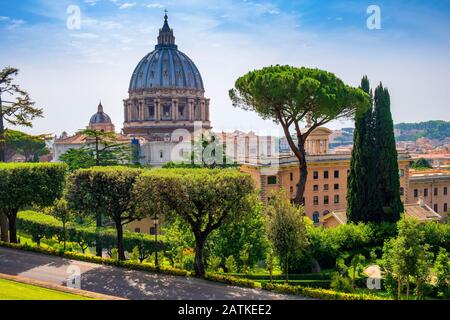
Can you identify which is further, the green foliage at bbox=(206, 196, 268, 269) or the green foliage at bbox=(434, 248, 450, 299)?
the green foliage at bbox=(206, 196, 268, 269)

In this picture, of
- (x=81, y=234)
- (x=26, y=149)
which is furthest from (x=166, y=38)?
(x=81, y=234)

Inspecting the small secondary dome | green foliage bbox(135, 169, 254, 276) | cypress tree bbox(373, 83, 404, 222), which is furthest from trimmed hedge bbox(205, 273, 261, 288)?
the small secondary dome

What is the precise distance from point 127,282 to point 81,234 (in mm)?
15237

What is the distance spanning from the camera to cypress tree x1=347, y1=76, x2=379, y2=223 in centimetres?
3058

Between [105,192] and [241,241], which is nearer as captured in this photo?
[105,192]

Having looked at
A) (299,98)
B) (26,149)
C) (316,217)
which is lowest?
(316,217)

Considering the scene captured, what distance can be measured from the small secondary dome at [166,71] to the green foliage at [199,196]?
Result: 278ft

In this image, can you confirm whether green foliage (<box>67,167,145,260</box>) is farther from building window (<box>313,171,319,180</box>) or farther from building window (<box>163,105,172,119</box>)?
building window (<box>163,105,172,119</box>)

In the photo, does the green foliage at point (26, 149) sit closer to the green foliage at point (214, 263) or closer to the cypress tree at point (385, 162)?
the cypress tree at point (385, 162)

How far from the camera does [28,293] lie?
49.0ft

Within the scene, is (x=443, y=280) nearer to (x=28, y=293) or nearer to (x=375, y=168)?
(x=375, y=168)

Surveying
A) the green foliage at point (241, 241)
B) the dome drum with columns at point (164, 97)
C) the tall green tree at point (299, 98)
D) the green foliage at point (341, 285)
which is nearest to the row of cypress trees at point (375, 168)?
the tall green tree at point (299, 98)

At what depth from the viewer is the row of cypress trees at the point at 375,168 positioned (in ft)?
99.9

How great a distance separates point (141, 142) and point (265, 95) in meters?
66.5
